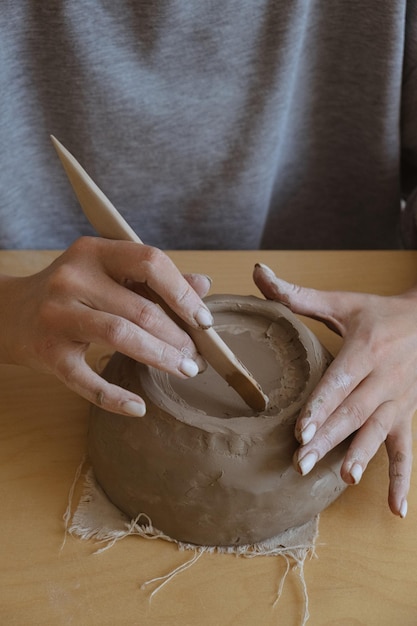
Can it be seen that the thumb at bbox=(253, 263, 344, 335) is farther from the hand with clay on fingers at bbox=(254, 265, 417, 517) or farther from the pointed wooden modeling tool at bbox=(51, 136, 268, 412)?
the pointed wooden modeling tool at bbox=(51, 136, 268, 412)

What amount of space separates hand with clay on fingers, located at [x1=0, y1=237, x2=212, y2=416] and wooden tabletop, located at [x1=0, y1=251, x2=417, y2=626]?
14 cm

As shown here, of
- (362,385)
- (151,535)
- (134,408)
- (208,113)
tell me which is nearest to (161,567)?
(151,535)

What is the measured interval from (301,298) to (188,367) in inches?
8.5

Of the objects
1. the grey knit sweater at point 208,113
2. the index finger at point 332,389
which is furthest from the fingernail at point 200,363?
the grey knit sweater at point 208,113

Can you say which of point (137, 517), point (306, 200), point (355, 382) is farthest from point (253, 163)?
point (137, 517)

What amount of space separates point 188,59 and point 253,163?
0.20 metres

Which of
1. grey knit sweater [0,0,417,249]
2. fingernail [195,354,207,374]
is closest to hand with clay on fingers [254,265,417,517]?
fingernail [195,354,207,374]

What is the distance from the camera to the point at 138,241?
68 cm

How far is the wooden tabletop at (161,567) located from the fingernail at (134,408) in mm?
156

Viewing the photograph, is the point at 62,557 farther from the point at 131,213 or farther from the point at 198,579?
the point at 131,213

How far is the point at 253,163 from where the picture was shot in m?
1.12

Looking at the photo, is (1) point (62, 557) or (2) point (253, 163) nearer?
(1) point (62, 557)

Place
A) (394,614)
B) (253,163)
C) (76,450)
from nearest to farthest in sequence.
→ 1. (394,614)
2. (76,450)
3. (253,163)

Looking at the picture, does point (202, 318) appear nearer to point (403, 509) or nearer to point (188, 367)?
point (188, 367)
